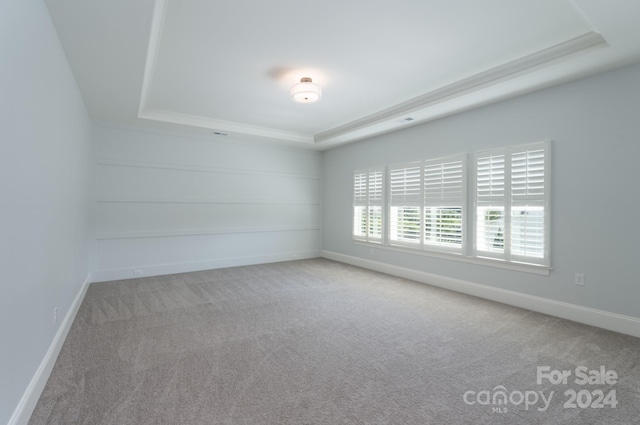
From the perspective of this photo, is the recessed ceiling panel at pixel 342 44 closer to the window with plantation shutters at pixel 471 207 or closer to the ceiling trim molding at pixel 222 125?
the ceiling trim molding at pixel 222 125

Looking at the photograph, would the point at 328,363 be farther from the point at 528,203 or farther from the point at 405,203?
the point at 405,203

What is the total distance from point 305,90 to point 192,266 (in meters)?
4.09

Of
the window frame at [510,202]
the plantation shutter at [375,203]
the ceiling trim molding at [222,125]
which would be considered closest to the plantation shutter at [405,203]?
the plantation shutter at [375,203]

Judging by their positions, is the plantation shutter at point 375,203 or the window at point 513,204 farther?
the plantation shutter at point 375,203

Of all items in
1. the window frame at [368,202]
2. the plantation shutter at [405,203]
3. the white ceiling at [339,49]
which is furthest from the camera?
the window frame at [368,202]

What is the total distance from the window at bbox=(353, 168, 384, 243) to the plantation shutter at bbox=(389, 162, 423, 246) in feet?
0.96

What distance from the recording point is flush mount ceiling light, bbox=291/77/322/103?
3818 millimetres

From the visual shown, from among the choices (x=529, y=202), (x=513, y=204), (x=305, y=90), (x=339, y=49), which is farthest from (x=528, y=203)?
(x=305, y=90)

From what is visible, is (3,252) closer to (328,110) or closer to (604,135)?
(328,110)

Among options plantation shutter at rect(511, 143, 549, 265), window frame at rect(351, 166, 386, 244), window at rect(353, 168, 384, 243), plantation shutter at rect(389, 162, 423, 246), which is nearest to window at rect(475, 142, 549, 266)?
plantation shutter at rect(511, 143, 549, 265)

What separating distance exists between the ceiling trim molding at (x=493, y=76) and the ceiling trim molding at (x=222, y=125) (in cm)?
165

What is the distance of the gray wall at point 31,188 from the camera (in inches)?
64.6

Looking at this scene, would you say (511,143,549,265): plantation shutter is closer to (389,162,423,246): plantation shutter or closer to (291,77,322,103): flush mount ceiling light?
(389,162,423,246): plantation shutter

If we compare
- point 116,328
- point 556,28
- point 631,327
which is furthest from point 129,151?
point 631,327
